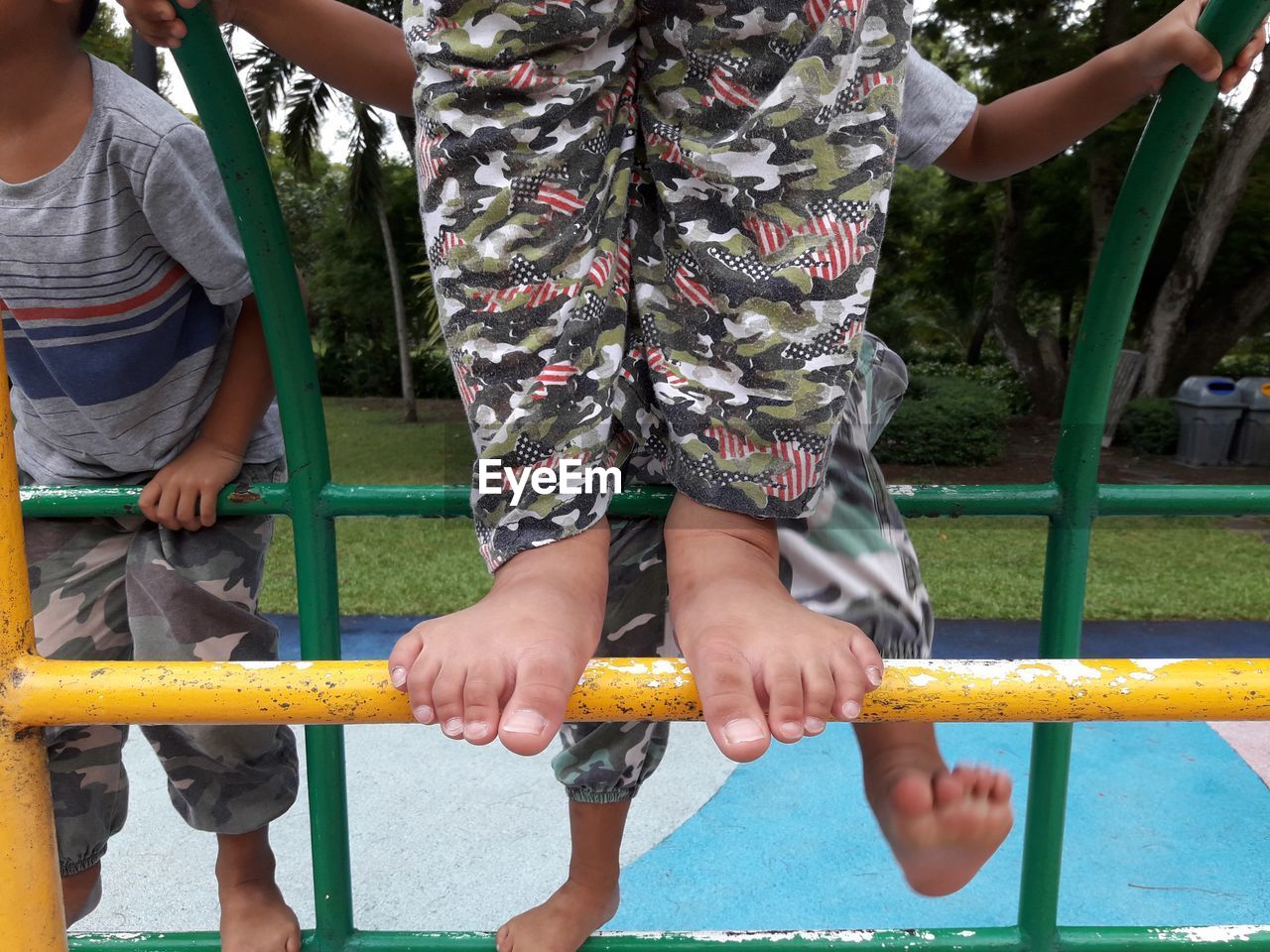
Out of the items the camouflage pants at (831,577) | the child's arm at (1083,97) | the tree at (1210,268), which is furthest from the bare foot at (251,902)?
the tree at (1210,268)

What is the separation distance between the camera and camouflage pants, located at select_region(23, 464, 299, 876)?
1139 mm

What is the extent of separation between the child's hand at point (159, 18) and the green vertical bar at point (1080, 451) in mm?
812

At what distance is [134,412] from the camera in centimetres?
114

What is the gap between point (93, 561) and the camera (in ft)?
3.85

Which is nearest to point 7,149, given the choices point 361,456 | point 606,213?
point 606,213

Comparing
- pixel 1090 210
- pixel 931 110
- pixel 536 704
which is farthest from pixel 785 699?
pixel 1090 210

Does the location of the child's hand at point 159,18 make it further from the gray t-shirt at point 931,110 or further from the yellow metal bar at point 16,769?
the gray t-shirt at point 931,110

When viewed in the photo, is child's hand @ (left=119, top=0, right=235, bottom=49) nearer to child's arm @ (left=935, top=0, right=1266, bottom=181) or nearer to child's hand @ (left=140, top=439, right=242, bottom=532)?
child's hand @ (left=140, top=439, right=242, bottom=532)

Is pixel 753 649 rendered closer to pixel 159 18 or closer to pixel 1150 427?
pixel 159 18

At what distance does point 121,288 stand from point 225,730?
51 centimetres

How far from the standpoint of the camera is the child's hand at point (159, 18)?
0.79 meters

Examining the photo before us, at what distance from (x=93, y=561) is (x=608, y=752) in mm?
640

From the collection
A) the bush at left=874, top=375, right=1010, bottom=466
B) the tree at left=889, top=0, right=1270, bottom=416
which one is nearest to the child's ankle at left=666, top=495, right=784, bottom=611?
the bush at left=874, top=375, right=1010, bottom=466

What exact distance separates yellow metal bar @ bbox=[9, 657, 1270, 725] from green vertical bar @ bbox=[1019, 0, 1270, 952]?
1.19 feet
